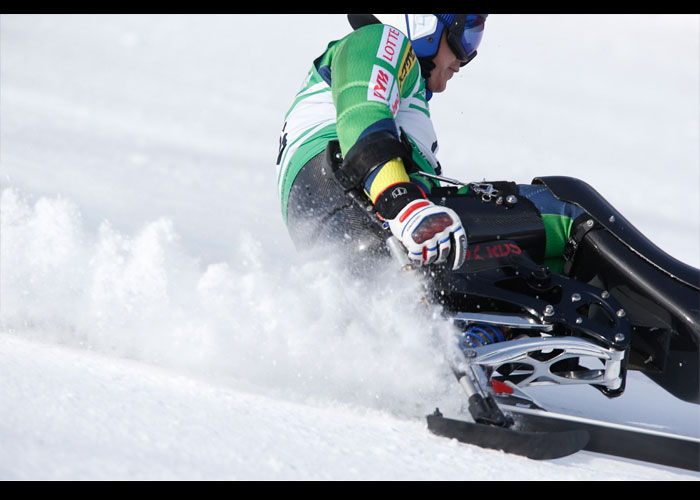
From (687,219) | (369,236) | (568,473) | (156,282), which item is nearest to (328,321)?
(369,236)

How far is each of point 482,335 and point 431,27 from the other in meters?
1.32

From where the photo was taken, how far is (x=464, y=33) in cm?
317

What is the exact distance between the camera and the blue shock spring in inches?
102

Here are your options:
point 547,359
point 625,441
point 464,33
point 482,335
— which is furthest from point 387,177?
point 625,441

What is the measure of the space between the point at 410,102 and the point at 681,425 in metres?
1.83

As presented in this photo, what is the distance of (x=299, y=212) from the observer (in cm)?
302

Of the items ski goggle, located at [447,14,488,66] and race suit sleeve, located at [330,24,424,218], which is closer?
race suit sleeve, located at [330,24,424,218]

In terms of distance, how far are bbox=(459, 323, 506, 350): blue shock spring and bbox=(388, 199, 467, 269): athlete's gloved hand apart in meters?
0.30

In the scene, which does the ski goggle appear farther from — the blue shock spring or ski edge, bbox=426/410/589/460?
ski edge, bbox=426/410/589/460

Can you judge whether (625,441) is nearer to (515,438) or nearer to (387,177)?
(515,438)

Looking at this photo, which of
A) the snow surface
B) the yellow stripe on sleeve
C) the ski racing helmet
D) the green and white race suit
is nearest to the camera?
the snow surface

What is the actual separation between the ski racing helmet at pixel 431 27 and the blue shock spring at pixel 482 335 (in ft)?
3.98

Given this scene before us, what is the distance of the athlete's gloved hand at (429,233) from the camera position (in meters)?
2.37

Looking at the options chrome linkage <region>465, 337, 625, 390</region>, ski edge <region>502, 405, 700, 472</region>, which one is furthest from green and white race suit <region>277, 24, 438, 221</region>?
ski edge <region>502, 405, 700, 472</region>
